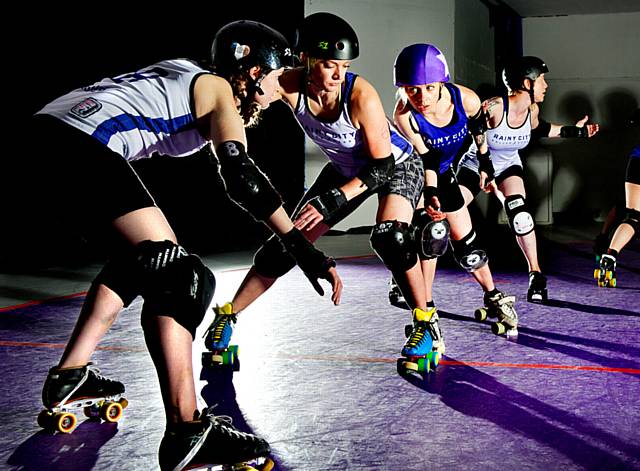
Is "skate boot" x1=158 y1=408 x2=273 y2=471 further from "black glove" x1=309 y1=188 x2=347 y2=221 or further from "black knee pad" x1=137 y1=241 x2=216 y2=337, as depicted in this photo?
"black glove" x1=309 y1=188 x2=347 y2=221

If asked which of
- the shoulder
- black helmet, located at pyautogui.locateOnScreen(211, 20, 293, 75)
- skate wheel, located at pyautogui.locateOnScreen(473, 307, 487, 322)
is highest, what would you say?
black helmet, located at pyautogui.locateOnScreen(211, 20, 293, 75)

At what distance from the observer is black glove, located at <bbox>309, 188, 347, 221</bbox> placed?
2.86 m


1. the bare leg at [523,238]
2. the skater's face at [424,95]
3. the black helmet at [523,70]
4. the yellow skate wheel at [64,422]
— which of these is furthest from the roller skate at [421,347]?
the black helmet at [523,70]

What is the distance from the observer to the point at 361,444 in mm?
2207

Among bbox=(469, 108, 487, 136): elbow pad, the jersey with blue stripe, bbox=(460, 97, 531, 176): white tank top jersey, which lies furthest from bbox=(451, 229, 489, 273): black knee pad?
bbox=(460, 97, 531, 176): white tank top jersey

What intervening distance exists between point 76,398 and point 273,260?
1114 mm

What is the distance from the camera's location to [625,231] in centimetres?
542

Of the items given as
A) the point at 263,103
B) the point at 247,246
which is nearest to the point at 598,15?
the point at 247,246

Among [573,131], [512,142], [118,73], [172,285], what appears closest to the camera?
[172,285]

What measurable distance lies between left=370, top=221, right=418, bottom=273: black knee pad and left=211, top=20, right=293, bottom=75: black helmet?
0.95 m

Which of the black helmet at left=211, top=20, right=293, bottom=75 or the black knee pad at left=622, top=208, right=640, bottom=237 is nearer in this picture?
the black helmet at left=211, top=20, right=293, bottom=75

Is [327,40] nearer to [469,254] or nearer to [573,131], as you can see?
[469,254]

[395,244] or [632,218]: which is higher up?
[395,244]

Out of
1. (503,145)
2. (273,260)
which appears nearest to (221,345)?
(273,260)
